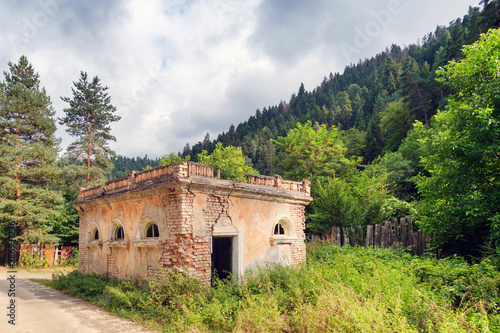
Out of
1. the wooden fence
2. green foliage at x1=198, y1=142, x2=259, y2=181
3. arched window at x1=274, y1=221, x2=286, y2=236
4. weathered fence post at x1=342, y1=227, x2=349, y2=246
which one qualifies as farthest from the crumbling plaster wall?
green foliage at x1=198, y1=142, x2=259, y2=181

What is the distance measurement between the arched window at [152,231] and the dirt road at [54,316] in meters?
2.39

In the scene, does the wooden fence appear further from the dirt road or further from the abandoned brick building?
the dirt road

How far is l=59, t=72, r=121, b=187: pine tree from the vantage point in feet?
86.6

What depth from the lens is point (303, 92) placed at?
104812 mm

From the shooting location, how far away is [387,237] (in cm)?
1291

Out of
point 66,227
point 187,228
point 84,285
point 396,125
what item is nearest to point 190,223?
point 187,228

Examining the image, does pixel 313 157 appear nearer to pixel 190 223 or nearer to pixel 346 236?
pixel 346 236

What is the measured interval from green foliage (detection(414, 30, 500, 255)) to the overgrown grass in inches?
49.8

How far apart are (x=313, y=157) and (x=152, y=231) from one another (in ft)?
51.9

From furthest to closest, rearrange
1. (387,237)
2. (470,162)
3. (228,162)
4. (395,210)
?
(228,162)
(395,210)
(387,237)
(470,162)

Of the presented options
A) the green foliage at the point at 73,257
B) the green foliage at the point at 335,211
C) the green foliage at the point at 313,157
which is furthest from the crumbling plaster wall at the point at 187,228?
the green foliage at the point at 73,257

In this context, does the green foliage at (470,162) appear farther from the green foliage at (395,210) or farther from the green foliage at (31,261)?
the green foliage at (31,261)

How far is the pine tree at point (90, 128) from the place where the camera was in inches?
1040

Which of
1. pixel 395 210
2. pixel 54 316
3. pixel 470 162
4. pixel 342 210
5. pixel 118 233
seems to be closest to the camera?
pixel 54 316
